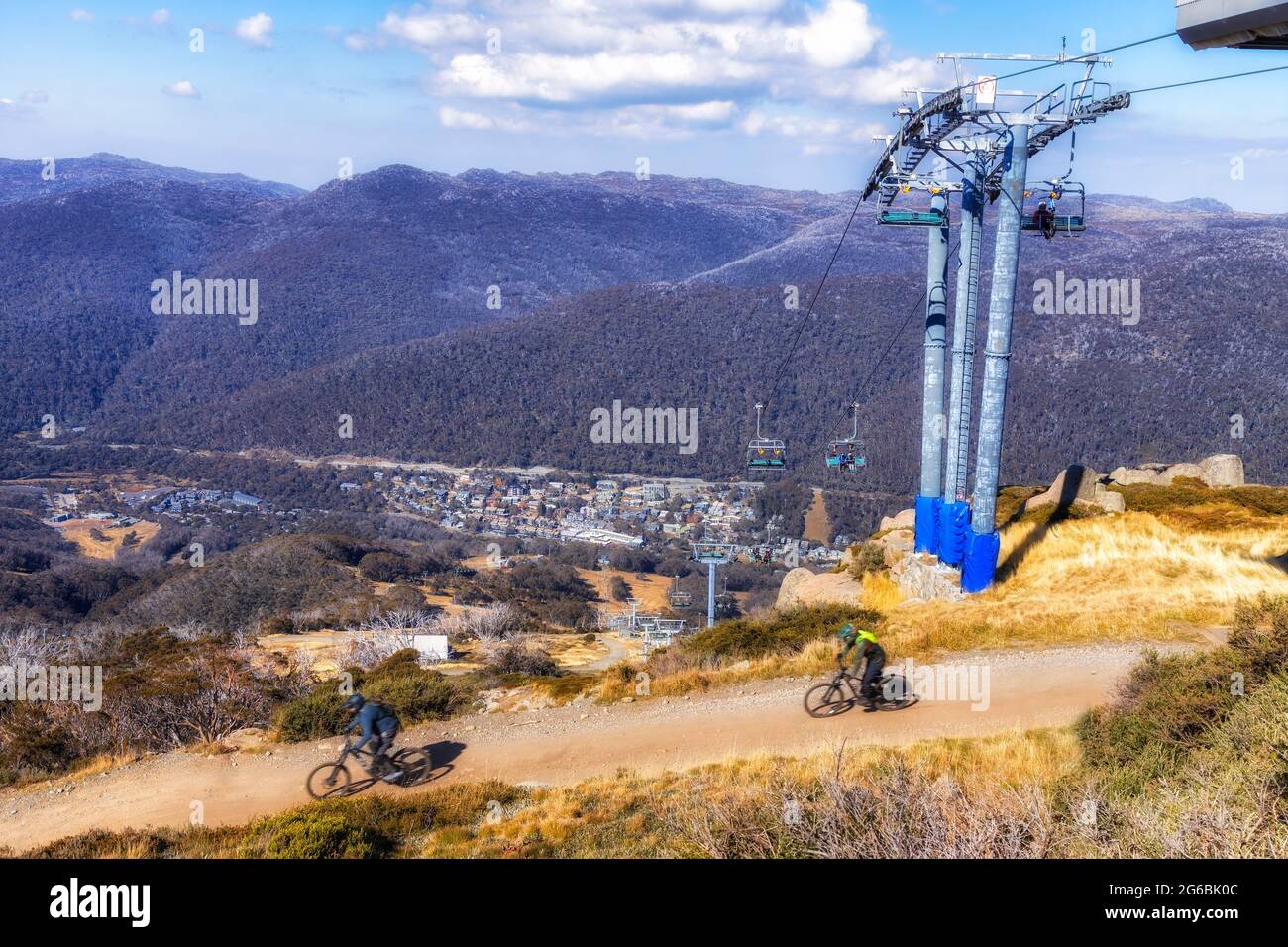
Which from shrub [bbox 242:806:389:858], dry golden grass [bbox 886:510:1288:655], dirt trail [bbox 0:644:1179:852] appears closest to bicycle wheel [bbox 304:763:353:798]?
dirt trail [bbox 0:644:1179:852]

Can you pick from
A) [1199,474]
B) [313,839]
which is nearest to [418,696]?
[313,839]

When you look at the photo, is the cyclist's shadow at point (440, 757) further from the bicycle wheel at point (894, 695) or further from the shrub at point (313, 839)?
the bicycle wheel at point (894, 695)

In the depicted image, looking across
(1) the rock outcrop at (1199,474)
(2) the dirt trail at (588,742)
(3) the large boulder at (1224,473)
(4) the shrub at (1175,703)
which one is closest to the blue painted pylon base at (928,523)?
(2) the dirt trail at (588,742)

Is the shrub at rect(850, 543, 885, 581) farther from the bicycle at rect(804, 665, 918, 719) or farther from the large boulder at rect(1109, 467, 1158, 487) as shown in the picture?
the bicycle at rect(804, 665, 918, 719)

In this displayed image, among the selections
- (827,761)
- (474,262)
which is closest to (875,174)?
(827,761)

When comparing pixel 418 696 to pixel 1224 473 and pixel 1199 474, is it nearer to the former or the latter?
pixel 1224 473

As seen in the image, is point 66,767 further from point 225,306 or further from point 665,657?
point 225,306
